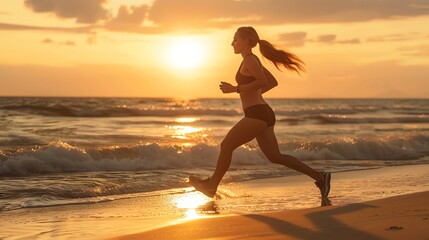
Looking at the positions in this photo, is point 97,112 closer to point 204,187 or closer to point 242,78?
point 204,187

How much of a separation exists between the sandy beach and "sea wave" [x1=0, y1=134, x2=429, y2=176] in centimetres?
361

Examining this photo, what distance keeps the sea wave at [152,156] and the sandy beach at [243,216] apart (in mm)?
3612

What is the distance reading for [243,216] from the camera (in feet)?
22.8

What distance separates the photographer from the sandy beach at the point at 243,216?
5855 mm

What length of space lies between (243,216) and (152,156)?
24.5ft

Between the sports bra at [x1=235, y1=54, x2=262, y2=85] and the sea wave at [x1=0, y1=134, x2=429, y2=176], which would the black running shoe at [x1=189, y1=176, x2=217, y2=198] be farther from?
the sea wave at [x1=0, y1=134, x2=429, y2=176]

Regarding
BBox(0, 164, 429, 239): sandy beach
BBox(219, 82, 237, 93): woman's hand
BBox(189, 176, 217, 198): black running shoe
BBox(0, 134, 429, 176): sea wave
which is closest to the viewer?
BBox(0, 164, 429, 239): sandy beach

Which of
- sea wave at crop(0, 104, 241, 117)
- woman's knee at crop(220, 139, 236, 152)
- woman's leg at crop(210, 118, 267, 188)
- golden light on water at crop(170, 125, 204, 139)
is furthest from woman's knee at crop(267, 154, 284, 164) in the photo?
sea wave at crop(0, 104, 241, 117)

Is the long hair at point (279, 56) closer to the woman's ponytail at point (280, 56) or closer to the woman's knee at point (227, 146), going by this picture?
the woman's ponytail at point (280, 56)

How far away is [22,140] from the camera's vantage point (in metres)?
19.3

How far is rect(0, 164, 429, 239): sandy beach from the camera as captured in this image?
231 inches

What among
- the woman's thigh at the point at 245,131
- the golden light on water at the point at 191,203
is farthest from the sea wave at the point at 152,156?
the woman's thigh at the point at 245,131

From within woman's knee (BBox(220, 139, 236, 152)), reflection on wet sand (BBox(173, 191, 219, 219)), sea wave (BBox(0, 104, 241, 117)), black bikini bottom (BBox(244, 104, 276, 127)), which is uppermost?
sea wave (BBox(0, 104, 241, 117))

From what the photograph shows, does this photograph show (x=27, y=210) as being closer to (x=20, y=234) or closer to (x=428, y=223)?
(x=20, y=234)
